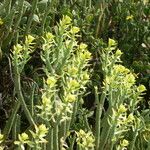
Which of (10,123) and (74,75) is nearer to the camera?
(74,75)

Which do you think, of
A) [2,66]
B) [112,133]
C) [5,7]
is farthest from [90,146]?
[5,7]

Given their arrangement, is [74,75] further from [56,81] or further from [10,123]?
[10,123]

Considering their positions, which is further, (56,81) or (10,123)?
(10,123)

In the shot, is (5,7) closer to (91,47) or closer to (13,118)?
(91,47)

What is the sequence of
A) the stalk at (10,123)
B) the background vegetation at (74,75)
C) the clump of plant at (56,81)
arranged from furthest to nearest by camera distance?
the stalk at (10,123) < the background vegetation at (74,75) < the clump of plant at (56,81)

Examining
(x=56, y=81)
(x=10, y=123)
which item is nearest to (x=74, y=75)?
(x=56, y=81)

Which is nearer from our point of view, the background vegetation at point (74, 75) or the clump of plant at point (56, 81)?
the clump of plant at point (56, 81)

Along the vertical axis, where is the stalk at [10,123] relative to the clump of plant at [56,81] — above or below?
below

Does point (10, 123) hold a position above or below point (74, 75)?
below
